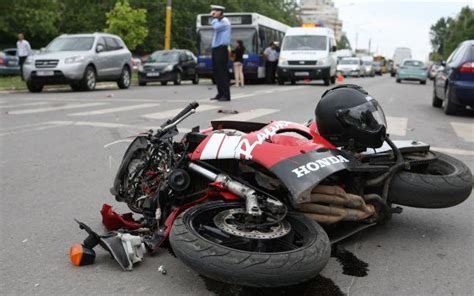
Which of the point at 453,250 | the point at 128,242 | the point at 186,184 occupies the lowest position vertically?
the point at 453,250

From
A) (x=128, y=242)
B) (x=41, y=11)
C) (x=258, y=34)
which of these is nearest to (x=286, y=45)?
(x=258, y=34)

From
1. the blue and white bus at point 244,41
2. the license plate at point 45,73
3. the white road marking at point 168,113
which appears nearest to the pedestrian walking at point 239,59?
the blue and white bus at point 244,41

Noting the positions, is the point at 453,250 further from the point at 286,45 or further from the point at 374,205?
the point at 286,45

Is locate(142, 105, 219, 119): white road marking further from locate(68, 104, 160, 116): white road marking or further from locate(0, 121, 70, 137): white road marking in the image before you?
locate(0, 121, 70, 137): white road marking

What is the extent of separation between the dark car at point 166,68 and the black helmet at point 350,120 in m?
19.4

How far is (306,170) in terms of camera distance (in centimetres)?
291

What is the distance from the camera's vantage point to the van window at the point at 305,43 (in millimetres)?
22672

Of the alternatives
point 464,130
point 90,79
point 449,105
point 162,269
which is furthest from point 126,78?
point 162,269

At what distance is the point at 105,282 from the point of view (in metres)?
2.82

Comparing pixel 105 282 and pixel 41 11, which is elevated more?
pixel 41 11

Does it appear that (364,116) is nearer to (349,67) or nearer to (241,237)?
(241,237)

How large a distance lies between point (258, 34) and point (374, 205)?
66.9 feet

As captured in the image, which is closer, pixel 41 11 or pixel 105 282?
pixel 105 282

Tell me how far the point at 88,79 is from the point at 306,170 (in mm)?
14909
